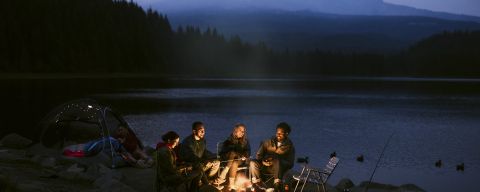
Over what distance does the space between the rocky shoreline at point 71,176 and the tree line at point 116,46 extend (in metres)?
106

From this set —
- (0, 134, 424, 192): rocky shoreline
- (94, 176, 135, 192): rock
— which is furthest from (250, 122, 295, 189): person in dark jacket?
(94, 176, 135, 192): rock

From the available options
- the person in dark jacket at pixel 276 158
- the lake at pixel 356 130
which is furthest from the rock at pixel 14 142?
the person in dark jacket at pixel 276 158

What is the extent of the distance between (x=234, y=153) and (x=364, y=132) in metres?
29.0

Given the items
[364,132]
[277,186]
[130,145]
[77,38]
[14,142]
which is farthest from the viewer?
[77,38]

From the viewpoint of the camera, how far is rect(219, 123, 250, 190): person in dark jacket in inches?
378

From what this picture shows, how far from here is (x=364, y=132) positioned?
123ft

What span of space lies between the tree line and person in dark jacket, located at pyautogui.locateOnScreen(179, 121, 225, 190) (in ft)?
362

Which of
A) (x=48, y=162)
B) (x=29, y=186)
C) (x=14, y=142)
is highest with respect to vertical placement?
(x=29, y=186)

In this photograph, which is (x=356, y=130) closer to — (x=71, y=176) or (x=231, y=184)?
(x=71, y=176)

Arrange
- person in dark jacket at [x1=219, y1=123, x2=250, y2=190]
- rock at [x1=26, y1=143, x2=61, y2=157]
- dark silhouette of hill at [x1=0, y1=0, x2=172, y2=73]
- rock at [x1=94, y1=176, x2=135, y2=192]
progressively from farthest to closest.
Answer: dark silhouette of hill at [x1=0, y1=0, x2=172, y2=73] → rock at [x1=26, y1=143, x2=61, y2=157] → person in dark jacket at [x1=219, y1=123, x2=250, y2=190] → rock at [x1=94, y1=176, x2=135, y2=192]

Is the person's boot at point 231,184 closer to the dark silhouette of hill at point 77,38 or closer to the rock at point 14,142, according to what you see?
the rock at point 14,142

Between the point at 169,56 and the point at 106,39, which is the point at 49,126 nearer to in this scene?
the point at 106,39

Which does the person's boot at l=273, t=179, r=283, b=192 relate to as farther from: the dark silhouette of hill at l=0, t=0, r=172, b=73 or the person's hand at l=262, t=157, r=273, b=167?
the dark silhouette of hill at l=0, t=0, r=172, b=73

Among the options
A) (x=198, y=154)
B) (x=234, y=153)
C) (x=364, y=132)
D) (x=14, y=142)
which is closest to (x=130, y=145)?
(x=198, y=154)
